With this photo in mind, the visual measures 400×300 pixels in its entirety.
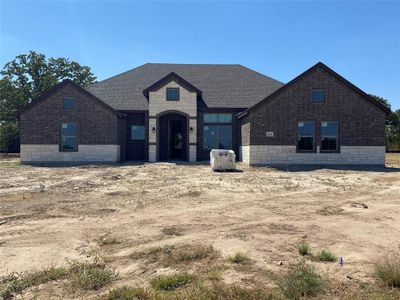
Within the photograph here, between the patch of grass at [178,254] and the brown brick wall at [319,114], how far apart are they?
17.3m

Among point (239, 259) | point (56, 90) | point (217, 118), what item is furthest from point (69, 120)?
point (239, 259)

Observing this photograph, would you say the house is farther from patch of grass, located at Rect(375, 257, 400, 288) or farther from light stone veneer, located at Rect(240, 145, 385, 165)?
patch of grass, located at Rect(375, 257, 400, 288)

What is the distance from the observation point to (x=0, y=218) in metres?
8.05

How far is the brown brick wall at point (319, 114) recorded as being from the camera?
22609mm

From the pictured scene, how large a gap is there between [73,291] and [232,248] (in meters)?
2.79

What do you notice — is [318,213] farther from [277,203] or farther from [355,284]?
[355,284]

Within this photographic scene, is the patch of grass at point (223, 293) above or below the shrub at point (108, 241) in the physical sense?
above

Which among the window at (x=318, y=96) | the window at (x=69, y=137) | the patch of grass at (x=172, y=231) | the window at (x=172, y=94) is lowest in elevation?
the patch of grass at (x=172, y=231)

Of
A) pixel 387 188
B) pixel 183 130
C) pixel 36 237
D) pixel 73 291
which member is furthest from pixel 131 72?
pixel 73 291

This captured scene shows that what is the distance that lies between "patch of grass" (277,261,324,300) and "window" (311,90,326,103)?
19.8m

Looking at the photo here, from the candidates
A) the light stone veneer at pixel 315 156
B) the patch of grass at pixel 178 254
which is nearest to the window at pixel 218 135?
the light stone veneer at pixel 315 156

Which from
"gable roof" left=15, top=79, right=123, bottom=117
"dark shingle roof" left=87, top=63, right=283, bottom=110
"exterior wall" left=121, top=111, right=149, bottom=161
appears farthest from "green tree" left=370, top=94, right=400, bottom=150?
"gable roof" left=15, top=79, right=123, bottom=117

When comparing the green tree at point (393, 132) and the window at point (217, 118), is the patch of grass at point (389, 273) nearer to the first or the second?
the window at point (217, 118)

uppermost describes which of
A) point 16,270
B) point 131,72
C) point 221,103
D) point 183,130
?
point 131,72
